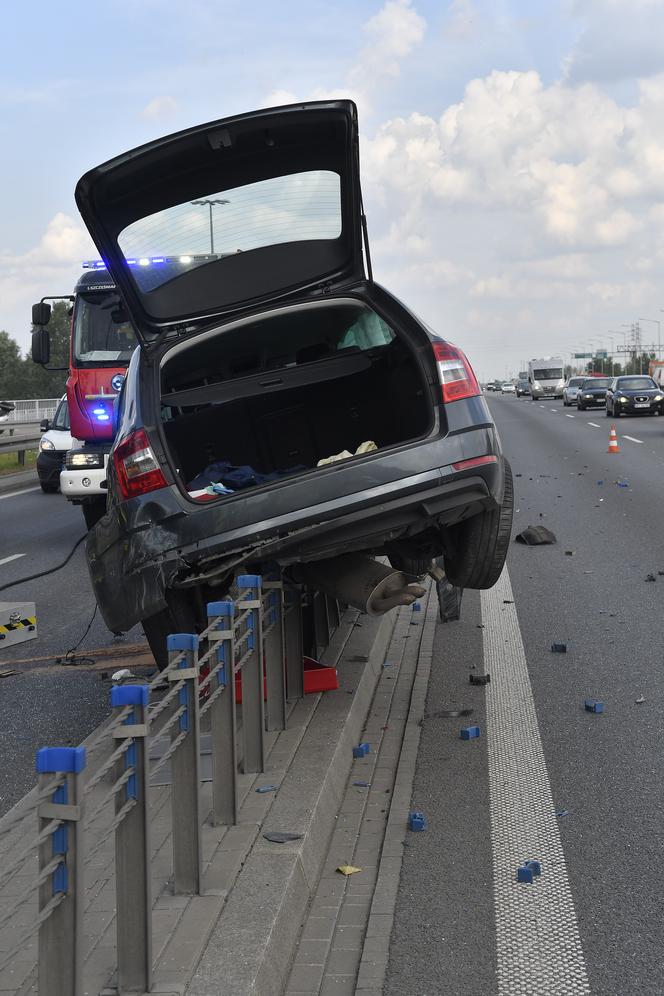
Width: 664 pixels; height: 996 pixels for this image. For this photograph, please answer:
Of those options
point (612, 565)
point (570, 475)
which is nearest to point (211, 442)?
point (612, 565)

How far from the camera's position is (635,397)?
4481 cm

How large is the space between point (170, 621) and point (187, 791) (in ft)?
7.22

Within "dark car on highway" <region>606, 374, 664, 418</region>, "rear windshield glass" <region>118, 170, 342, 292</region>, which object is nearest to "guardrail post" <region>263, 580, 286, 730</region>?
"rear windshield glass" <region>118, 170, 342, 292</region>

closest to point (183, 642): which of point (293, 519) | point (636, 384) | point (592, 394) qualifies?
point (293, 519)

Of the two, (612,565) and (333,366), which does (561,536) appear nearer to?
(612,565)

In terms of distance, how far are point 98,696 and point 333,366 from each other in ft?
7.56

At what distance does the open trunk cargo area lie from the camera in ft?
21.3

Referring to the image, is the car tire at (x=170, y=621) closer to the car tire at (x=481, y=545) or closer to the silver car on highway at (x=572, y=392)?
the car tire at (x=481, y=545)

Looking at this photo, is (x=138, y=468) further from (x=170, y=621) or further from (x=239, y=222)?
(x=239, y=222)

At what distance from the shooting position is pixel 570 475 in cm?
2130

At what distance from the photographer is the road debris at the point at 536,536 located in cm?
1292

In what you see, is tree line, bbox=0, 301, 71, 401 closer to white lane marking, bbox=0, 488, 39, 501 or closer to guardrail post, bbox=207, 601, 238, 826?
white lane marking, bbox=0, 488, 39, 501

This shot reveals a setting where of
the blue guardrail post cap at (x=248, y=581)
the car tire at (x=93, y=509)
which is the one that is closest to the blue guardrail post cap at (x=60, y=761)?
the blue guardrail post cap at (x=248, y=581)

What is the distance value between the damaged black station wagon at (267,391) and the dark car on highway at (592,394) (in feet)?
164
